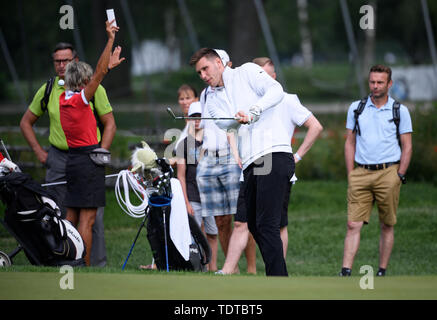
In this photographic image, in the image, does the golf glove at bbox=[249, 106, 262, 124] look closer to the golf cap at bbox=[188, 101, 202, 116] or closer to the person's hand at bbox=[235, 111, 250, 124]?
the person's hand at bbox=[235, 111, 250, 124]

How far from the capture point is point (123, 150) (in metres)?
13.5

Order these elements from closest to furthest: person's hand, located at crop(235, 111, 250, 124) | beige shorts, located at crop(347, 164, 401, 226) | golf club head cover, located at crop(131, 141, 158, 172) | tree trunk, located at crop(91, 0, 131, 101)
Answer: person's hand, located at crop(235, 111, 250, 124), golf club head cover, located at crop(131, 141, 158, 172), beige shorts, located at crop(347, 164, 401, 226), tree trunk, located at crop(91, 0, 131, 101)

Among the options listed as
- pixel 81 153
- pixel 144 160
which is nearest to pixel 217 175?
pixel 144 160

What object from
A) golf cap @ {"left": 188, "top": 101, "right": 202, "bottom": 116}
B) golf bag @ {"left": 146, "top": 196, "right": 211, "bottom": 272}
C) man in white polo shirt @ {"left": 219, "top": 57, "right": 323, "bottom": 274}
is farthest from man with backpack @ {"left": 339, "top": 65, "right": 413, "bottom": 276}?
golf bag @ {"left": 146, "top": 196, "right": 211, "bottom": 272}

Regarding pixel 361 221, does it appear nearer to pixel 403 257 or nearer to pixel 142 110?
pixel 403 257

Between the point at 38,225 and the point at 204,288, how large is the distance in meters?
2.65

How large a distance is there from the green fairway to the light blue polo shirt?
264 cm

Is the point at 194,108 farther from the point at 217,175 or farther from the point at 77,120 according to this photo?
the point at 77,120

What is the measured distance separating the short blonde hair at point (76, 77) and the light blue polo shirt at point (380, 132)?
9.46 feet

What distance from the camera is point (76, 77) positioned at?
7391mm

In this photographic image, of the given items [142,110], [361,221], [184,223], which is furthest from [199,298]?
[142,110]

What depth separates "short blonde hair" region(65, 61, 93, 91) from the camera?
739 centimetres

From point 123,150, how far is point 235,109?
736 cm

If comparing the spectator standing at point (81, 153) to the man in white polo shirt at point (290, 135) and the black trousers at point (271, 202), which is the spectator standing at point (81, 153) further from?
the black trousers at point (271, 202)
